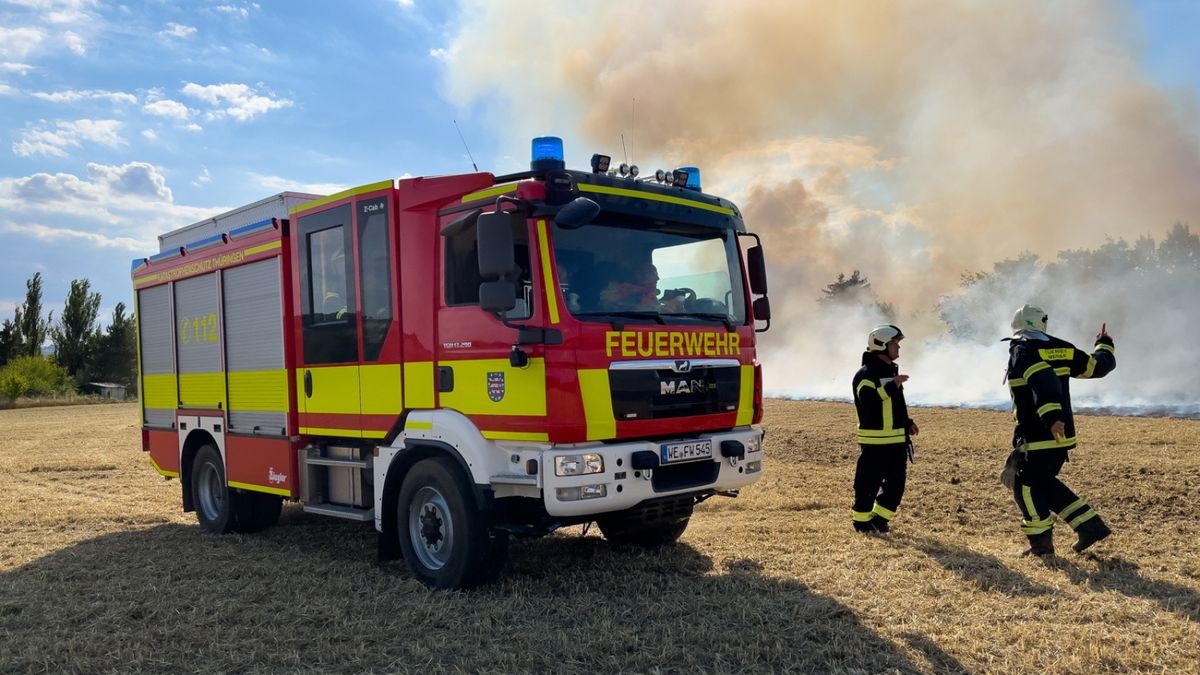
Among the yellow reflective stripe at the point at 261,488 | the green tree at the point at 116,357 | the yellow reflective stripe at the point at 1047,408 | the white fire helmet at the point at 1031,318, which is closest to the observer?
the yellow reflective stripe at the point at 1047,408

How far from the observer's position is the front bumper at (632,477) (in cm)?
524

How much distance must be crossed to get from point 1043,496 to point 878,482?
1366 millimetres

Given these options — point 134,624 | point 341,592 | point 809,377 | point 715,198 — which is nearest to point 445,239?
point 715,198

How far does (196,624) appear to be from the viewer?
5.24m

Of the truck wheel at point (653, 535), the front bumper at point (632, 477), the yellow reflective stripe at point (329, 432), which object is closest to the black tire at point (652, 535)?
the truck wheel at point (653, 535)

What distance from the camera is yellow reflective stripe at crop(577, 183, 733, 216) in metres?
5.72

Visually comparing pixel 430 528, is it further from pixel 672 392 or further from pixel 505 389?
pixel 672 392

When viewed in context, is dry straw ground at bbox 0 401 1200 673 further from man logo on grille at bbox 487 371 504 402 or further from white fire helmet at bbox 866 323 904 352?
white fire helmet at bbox 866 323 904 352

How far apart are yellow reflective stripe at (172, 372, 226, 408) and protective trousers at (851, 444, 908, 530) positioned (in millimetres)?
5657

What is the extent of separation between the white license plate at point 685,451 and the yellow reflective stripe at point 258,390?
334 centimetres

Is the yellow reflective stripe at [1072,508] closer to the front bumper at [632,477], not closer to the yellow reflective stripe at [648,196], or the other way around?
the front bumper at [632,477]

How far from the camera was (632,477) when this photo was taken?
18.0ft

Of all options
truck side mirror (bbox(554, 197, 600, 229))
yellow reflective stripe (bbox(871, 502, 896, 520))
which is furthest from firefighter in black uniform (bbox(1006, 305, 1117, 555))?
truck side mirror (bbox(554, 197, 600, 229))

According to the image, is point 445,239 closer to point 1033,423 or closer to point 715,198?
point 715,198
